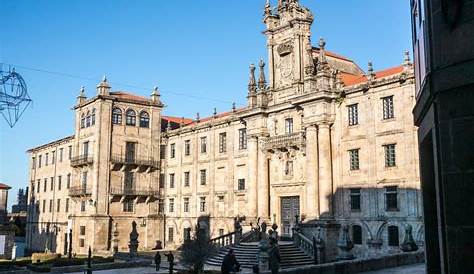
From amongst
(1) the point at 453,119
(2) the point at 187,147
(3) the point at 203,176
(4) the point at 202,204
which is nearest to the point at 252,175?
(3) the point at 203,176

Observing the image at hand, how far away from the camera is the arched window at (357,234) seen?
111 feet

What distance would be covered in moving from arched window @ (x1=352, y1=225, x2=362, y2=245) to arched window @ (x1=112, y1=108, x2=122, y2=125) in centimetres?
2781

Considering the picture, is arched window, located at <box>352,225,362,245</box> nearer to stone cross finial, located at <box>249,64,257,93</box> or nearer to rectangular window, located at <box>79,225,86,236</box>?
stone cross finial, located at <box>249,64,257,93</box>

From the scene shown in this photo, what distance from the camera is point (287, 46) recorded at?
1542 inches

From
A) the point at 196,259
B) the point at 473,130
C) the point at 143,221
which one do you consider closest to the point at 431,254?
the point at 473,130

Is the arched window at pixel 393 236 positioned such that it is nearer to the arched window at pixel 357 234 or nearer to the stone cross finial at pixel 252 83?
the arched window at pixel 357 234

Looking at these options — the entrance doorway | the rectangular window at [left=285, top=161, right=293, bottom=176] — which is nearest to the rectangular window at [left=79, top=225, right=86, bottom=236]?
the entrance doorway

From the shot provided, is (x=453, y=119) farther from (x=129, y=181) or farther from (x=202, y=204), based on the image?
(x=129, y=181)

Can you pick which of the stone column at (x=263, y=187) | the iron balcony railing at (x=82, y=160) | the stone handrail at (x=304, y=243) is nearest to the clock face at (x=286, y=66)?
the stone column at (x=263, y=187)

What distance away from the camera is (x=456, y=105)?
282 inches

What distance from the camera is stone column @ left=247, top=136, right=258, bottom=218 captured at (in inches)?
1604

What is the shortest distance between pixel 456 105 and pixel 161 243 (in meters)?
48.4

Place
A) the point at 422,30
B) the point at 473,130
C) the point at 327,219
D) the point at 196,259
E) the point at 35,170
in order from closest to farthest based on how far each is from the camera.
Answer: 1. the point at 473,130
2. the point at 422,30
3. the point at 196,259
4. the point at 327,219
5. the point at 35,170

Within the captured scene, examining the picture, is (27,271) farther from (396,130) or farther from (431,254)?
(431,254)
